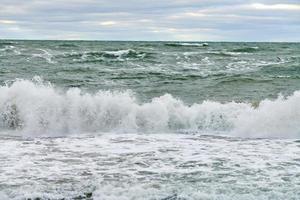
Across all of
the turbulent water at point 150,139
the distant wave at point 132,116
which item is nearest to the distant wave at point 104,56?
the turbulent water at point 150,139

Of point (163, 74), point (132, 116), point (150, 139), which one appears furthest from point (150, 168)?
point (163, 74)

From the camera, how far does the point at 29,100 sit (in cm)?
1269

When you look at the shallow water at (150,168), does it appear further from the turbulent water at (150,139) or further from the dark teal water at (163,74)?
the dark teal water at (163,74)

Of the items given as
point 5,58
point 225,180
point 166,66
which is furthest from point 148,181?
point 5,58

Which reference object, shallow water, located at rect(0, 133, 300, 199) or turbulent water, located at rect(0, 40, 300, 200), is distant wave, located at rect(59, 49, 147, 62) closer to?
turbulent water, located at rect(0, 40, 300, 200)

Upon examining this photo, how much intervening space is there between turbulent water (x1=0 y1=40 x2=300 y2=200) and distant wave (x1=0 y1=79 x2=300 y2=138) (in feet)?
0.08

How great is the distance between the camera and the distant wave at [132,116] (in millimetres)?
11461

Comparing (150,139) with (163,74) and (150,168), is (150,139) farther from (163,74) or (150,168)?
(163,74)

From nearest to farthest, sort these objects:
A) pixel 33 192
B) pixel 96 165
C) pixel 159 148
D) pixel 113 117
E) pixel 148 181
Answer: pixel 33 192, pixel 148 181, pixel 96 165, pixel 159 148, pixel 113 117

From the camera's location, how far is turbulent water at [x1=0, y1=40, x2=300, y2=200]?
269 inches

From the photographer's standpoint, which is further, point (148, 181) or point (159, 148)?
point (159, 148)

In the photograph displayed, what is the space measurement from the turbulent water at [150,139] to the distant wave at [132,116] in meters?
0.02

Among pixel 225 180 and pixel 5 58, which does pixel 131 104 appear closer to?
pixel 225 180

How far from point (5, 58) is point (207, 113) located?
739 inches
